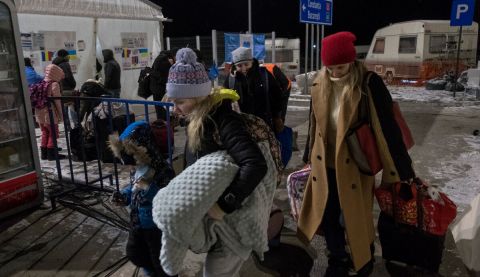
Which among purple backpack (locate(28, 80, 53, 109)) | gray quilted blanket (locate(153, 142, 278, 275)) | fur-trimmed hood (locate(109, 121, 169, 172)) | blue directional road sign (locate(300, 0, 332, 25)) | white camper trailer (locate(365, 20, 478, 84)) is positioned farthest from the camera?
white camper trailer (locate(365, 20, 478, 84))

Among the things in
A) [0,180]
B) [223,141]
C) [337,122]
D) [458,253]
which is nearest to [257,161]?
[223,141]

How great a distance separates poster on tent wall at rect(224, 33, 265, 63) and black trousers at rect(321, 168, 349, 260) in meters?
9.61

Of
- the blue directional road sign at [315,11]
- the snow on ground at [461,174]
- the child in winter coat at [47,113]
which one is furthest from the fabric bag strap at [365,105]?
the blue directional road sign at [315,11]

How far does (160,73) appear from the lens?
7531mm

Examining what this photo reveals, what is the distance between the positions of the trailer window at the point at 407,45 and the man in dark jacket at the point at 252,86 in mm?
12143

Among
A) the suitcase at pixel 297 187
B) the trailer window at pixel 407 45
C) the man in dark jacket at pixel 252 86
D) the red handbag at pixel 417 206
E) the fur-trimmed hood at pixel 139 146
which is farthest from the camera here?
the trailer window at pixel 407 45

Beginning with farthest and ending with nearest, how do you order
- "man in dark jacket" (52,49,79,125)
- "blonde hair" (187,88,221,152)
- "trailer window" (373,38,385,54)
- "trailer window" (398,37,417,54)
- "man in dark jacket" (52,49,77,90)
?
"trailer window" (373,38,385,54) → "trailer window" (398,37,417,54) → "man in dark jacket" (52,49,77,90) → "man in dark jacket" (52,49,79,125) → "blonde hair" (187,88,221,152)

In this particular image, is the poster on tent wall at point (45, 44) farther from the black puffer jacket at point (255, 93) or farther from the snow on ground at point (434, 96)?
the snow on ground at point (434, 96)

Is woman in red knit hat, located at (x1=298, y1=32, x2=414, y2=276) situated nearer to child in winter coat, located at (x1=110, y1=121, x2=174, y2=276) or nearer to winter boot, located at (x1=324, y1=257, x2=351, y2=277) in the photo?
winter boot, located at (x1=324, y1=257, x2=351, y2=277)

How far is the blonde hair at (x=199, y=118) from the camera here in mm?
2125

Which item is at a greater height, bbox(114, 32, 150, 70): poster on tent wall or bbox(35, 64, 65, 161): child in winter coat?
bbox(114, 32, 150, 70): poster on tent wall

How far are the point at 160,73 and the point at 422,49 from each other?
10.6m

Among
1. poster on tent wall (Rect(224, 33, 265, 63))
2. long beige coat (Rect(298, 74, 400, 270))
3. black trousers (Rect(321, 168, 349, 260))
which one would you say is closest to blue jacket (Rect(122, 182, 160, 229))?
long beige coat (Rect(298, 74, 400, 270))

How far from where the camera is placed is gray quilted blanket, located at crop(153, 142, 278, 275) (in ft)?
6.51
